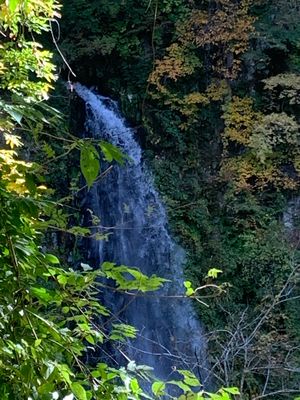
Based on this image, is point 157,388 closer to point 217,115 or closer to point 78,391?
point 78,391

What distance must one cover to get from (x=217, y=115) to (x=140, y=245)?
232cm

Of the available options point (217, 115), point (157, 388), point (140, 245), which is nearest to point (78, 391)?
point (157, 388)

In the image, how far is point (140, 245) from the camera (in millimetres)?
6441

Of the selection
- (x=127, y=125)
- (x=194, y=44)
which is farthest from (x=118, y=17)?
(x=127, y=125)

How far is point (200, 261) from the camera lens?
252 inches

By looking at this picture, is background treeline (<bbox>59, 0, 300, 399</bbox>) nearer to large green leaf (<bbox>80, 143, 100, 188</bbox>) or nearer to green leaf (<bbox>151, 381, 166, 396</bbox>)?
green leaf (<bbox>151, 381, 166, 396</bbox>)

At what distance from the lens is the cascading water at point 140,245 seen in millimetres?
5867

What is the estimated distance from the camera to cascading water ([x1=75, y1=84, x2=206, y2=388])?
5.87 m

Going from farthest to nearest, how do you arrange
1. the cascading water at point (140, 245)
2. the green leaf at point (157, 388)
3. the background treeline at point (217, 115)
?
the background treeline at point (217, 115) < the cascading water at point (140, 245) < the green leaf at point (157, 388)

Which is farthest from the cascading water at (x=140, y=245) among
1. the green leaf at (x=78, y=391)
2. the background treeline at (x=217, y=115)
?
the green leaf at (x=78, y=391)

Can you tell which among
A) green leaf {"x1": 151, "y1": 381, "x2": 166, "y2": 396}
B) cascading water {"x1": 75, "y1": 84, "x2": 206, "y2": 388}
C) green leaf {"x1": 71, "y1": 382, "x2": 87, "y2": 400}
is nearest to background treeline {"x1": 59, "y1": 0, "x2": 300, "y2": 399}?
cascading water {"x1": 75, "y1": 84, "x2": 206, "y2": 388}

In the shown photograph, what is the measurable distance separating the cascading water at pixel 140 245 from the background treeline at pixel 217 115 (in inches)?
7.7

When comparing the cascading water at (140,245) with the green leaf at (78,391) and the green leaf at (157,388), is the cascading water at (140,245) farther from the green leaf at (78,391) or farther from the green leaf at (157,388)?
the green leaf at (78,391)

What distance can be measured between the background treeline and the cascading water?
0.64ft
